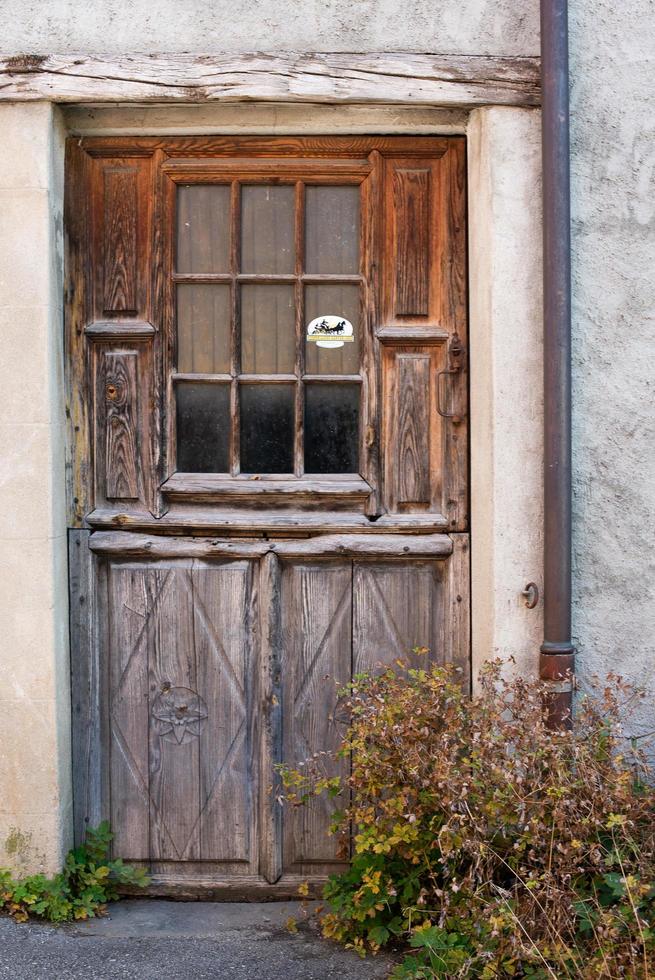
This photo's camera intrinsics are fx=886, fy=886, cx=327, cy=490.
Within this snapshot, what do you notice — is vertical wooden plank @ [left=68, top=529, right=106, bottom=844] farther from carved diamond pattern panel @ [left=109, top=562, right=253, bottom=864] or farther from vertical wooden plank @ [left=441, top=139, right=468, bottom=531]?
Answer: vertical wooden plank @ [left=441, top=139, right=468, bottom=531]

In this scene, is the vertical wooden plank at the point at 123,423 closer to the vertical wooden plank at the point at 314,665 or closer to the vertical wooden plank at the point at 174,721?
the vertical wooden plank at the point at 174,721

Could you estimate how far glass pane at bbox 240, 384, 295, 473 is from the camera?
347 centimetres

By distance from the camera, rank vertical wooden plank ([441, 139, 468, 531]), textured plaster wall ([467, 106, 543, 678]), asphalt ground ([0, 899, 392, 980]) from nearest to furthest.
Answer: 1. asphalt ground ([0, 899, 392, 980])
2. textured plaster wall ([467, 106, 543, 678])
3. vertical wooden plank ([441, 139, 468, 531])

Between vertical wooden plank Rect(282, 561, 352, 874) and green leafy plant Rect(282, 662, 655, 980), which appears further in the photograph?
vertical wooden plank Rect(282, 561, 352, 874)

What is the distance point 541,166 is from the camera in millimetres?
3125

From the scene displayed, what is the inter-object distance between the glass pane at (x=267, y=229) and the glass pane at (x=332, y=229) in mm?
70

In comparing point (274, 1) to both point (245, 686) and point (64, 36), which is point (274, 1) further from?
point (245, 686)

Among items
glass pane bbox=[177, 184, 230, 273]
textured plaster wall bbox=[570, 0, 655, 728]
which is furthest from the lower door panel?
glass pane bbox=[177, 184, 230, 273]

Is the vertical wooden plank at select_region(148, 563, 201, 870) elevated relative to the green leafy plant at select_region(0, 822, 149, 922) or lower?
elevated

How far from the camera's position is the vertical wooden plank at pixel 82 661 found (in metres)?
3.40

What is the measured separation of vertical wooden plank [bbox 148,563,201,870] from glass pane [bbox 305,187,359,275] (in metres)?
1.31

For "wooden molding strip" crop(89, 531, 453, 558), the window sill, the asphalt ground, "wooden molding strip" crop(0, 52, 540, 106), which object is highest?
"wooden molding strip" crop(0, 52, 540, 106)

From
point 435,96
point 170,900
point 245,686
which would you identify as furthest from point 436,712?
point 435,96

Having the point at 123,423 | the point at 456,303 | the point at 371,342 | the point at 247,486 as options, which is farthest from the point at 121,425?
the point at 456,303
